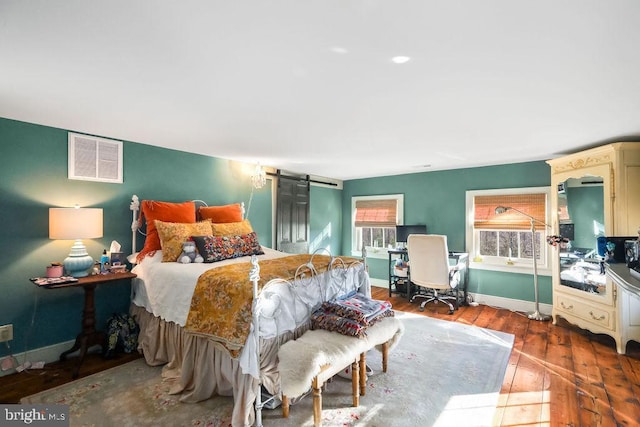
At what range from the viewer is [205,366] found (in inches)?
87.4

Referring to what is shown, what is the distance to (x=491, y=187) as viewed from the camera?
4676 mm

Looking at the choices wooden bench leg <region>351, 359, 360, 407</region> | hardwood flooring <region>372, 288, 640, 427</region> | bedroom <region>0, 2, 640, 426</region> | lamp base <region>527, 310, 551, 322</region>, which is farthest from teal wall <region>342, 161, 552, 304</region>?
wooden bench leg <region>351, 359, 360, 407</region>

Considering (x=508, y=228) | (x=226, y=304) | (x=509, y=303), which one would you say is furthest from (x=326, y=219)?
(x=226, y=304)

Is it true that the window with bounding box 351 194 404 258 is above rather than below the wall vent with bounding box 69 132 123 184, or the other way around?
below

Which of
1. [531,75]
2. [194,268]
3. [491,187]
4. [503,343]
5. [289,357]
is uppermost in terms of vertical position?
[531,75]

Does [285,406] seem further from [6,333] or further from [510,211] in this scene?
[510,211]

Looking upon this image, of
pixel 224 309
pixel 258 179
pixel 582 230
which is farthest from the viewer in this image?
pixel 258 179

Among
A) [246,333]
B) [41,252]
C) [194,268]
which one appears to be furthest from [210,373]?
[41,252]

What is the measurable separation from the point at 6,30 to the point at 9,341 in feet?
8.85

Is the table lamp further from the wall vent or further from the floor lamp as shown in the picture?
the floor lamp

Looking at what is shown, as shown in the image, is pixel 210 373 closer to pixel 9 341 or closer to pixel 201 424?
pixel 201 424

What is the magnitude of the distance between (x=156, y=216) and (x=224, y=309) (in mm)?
1735

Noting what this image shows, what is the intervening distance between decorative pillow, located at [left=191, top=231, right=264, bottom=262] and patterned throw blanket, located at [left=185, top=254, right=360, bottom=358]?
1.77 ft

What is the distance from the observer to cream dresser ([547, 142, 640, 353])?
310 centimetres
